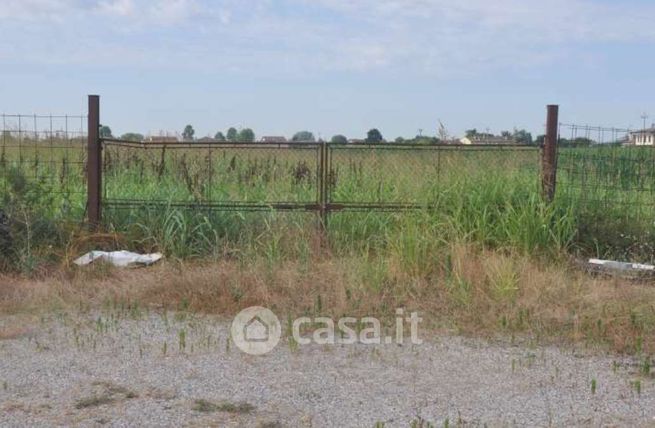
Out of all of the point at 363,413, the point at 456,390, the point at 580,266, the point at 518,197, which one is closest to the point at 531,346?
the point at 456,390

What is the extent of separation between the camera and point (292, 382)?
15.9 feet

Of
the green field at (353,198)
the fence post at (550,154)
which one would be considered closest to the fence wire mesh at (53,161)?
the green field at (353,198)

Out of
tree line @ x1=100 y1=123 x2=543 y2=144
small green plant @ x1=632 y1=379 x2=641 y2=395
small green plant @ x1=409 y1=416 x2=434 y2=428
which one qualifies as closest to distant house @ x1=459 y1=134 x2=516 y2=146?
tree line @ x1=100 y1=123 x2=543 y2=144

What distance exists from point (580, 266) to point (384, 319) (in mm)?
2727

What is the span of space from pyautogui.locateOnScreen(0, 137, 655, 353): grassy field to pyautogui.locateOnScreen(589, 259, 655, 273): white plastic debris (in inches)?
11.4

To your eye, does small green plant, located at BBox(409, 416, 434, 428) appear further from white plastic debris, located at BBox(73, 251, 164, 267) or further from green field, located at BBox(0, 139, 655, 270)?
white plastic debris, located at BBox(73, 251, 164, 267)

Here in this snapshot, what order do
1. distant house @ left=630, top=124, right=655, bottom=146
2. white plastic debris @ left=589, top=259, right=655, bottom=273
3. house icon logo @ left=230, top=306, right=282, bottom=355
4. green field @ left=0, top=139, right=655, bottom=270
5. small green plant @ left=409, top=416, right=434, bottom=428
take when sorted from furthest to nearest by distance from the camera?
1. distant house @ left=630, top=124, right=655, bottom=146
2. green field @ left=0, top=139, right=655, bottom=270
3. white plastic debris @ left=589, top=259, right=655, bottom=273
4. house icon logo @ left=230, top=306, right=282, bottom=355
5. small green plant @ left=409, top=416, right=434, bottom=428

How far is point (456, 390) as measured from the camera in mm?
4738

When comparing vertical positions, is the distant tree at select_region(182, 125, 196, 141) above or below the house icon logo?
above

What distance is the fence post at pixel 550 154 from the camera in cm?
874

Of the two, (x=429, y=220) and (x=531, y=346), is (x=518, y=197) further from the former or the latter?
(x=531, y=346)

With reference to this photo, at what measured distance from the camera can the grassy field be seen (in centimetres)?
669

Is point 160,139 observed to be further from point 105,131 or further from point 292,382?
point 292,382

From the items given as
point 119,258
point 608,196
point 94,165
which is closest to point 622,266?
point 608,196
